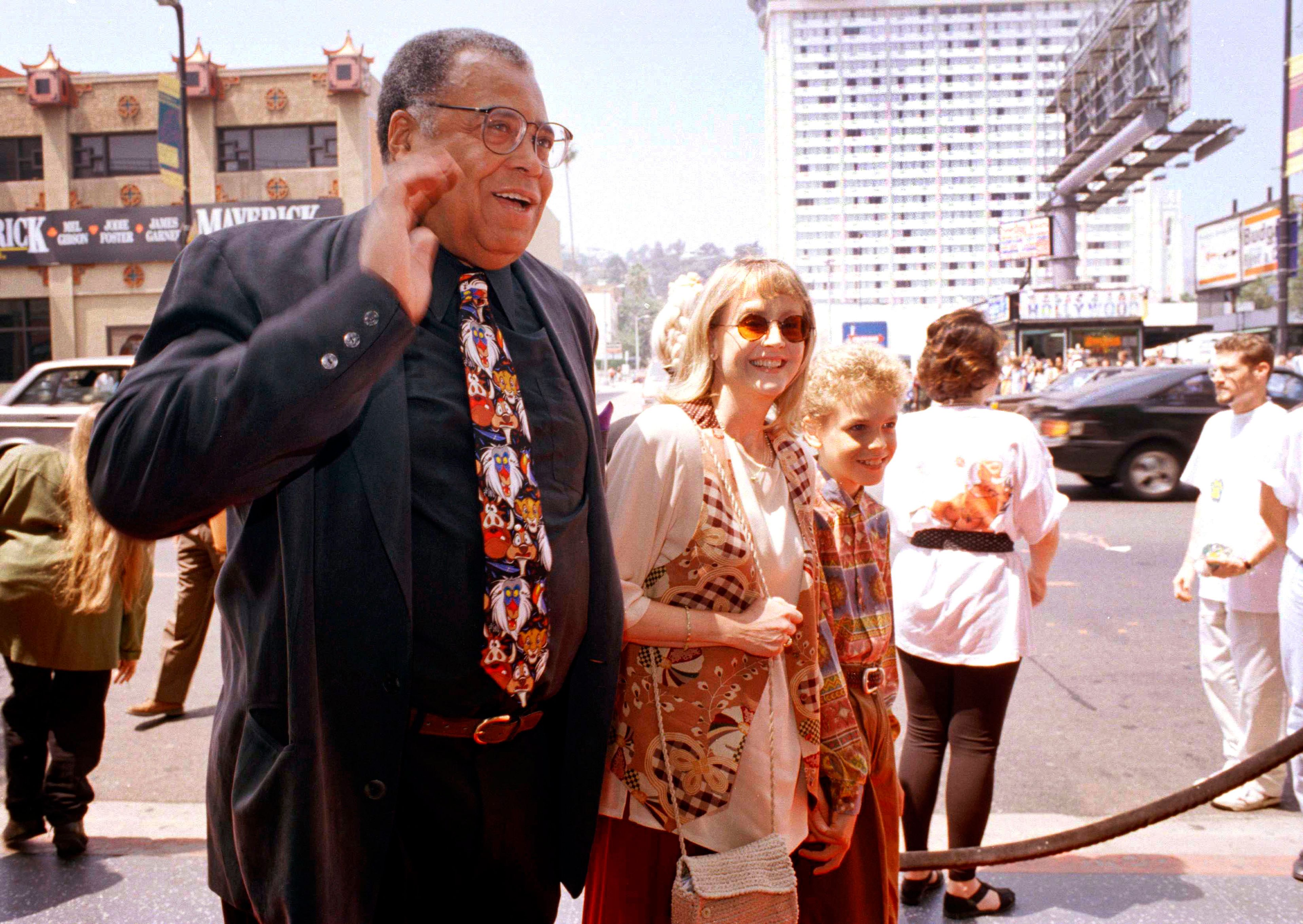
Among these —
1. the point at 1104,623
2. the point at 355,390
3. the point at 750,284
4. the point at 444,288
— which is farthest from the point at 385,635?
the point at 1104,623

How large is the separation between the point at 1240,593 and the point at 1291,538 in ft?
2.38

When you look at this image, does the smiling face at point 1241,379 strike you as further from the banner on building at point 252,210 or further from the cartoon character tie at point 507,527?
the banner on building at point 252,210

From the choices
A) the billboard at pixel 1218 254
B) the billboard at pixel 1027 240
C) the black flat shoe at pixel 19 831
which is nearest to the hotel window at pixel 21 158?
the black flat shoe at pixel 19 831

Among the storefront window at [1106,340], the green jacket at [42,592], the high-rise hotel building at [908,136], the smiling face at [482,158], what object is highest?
the high-rise hotel building at [908,136]

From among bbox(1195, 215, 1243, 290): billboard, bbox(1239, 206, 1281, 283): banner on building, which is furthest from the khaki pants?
bbox(1195, 215, 1243, 290): billboard

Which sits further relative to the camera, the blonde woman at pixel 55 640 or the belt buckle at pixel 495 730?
the blonde woman at pixel 55 640

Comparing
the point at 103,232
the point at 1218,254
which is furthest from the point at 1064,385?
the point at 1218,254

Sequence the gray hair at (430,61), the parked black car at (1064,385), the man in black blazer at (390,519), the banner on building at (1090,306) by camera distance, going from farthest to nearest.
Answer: the banner on building at (1090,306), the parked black car at (1064,385), the gray hair at (430,61), the man in black blazer at (390,519)

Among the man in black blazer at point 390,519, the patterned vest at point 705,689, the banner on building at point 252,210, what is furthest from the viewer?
the banner on building at point 252,210

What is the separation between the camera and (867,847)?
2.29 meters

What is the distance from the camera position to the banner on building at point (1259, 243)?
31.6 meters

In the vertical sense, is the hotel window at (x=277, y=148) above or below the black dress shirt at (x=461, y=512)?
above

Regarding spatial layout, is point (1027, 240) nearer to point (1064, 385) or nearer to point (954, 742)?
point (1064, 385)

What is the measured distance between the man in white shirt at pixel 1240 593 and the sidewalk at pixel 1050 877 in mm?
248
